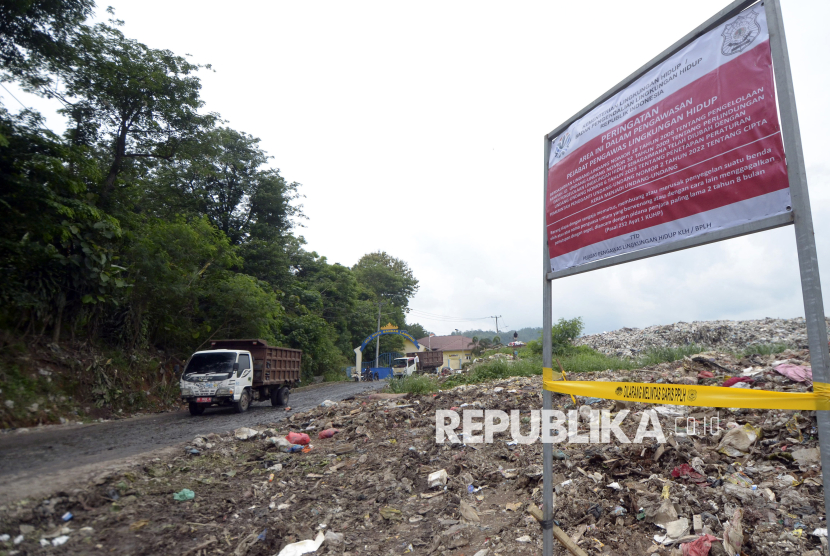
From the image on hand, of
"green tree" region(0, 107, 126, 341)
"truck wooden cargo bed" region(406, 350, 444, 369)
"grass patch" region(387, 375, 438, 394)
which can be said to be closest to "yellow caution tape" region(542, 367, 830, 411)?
"grass patch" region(387, 375, 438, 394)

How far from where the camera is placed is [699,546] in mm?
2980

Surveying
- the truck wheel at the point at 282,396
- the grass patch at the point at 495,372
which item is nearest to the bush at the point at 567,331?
the grass patch at the point at 495,372

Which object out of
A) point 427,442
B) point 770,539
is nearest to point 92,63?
point 427,442

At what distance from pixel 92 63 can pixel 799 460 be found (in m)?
18.1

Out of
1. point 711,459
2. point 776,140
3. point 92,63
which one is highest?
point 92,63

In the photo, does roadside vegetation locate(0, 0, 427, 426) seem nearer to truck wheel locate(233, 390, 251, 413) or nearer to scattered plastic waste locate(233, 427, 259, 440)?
truck wheel locate(233, 390, 251, 413)

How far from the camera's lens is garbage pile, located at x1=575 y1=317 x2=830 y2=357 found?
61.3ft

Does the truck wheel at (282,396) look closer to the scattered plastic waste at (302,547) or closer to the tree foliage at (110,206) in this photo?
the tree foliage at (110,206)

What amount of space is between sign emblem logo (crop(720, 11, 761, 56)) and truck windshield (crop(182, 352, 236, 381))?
14.0 m

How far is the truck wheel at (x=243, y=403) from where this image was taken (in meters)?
13.9

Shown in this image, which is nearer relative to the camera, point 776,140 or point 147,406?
point 776,140

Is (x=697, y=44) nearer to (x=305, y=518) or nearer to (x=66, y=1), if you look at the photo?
(x=305, y=518)

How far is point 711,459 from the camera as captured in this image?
431cm

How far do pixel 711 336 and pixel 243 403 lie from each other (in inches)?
799
